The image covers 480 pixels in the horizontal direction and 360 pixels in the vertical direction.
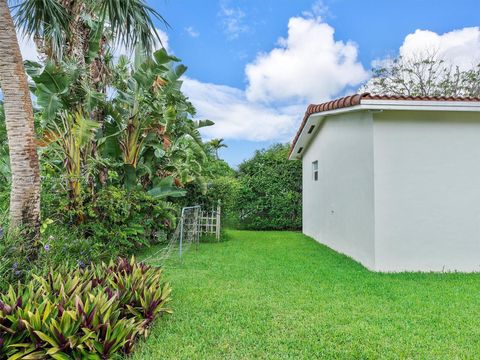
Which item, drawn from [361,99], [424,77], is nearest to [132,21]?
[361,99]

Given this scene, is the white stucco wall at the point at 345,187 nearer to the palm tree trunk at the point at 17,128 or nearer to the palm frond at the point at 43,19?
the palm tree trunk at the point at 17,128

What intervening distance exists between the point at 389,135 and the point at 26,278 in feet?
23.4

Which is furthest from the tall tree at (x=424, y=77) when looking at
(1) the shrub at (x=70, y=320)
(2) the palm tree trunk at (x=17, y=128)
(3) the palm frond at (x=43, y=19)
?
(1) the shrub at (x=70, y=320)

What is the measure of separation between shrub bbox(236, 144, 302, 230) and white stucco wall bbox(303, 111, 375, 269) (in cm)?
358

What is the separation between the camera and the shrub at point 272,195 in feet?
55.6

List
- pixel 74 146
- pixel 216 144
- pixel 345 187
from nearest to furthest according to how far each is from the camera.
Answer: pixel 74 146, pixel 345 187, pixel 216 144

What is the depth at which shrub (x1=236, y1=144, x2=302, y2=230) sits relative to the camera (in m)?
16.9

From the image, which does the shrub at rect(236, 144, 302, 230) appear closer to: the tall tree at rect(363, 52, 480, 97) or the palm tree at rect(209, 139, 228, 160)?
the palm tree at rect(209, 139, 228, 160)

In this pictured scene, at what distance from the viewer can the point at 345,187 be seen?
30.2 ft

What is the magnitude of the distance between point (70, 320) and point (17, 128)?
296 centimetres

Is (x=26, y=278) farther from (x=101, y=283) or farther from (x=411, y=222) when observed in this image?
(x=411, y=222)

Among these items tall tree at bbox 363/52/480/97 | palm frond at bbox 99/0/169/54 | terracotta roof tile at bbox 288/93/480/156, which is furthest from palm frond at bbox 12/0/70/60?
tall tree at bbox 363/52/480/97

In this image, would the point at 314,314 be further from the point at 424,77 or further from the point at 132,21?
the point at 424,77

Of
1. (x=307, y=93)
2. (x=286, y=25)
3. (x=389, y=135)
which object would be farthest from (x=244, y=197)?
(x=389, y=135)
